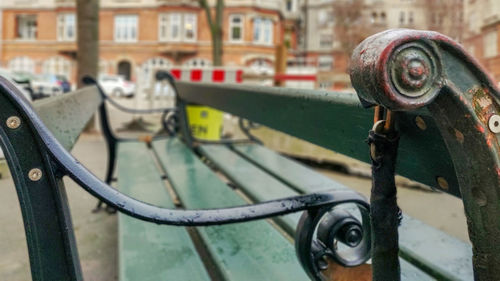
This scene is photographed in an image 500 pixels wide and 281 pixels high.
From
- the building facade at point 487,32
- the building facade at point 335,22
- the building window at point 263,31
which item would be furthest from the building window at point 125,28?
the building facade at point 487,32

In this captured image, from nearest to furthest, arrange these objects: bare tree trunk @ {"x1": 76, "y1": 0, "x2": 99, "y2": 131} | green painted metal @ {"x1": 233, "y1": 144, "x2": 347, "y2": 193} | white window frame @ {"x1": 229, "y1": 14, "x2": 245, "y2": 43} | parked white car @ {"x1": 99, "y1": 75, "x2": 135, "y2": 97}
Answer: green painted metal @ {"x1": 233, "y1": 144, "x2": 347, "y2": 193}, bare tree trunk @ {"x1": 76, "y1": 0, "x2": 99, "y2": 131}, parked white car @ {"x1": 99, "y1": 75, "x2": 135, "y2": 97}, white window frame @ {"x1": 229, "y1": 14, "x2": 245, "y2": 43}

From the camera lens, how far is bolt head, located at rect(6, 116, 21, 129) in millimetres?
839

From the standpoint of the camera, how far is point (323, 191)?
3.83ft

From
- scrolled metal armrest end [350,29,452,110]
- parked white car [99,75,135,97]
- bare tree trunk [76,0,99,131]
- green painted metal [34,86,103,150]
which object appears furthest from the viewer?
parked white car [99,75,135,97]

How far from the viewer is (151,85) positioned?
30.7 feet

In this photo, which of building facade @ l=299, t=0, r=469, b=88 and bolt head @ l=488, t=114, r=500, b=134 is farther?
building facade @ l=299, t=0, r=469, b=88

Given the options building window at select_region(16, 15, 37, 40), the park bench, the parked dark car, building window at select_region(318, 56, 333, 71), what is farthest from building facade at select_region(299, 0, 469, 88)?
the park bench

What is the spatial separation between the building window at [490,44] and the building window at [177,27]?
32.9 m

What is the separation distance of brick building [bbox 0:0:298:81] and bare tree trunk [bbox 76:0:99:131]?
87.7ft

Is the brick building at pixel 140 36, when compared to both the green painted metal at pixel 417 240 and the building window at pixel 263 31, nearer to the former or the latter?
the building window at pixel 263 31

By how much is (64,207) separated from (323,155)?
458cm

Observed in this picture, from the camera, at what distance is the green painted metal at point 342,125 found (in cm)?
83

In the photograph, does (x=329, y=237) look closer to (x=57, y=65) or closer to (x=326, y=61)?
(x=57, y=65)

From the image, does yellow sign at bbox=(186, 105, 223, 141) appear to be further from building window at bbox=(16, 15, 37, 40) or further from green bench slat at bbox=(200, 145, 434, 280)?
building window at bbox=(16, 15, 37, 40)
